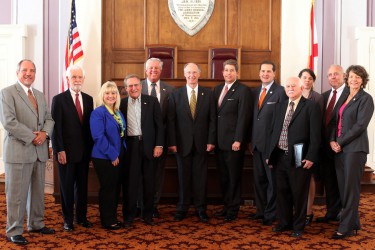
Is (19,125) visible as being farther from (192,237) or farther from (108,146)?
(192,237)

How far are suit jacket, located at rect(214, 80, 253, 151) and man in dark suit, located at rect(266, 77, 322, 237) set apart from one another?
47cm

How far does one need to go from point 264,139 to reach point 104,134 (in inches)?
61.8

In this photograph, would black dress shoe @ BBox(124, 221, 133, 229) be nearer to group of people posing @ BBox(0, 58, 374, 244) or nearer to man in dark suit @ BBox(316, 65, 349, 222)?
group of people posing @ BBox(0, 58, 374, 244)

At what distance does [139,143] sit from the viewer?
4.52 m

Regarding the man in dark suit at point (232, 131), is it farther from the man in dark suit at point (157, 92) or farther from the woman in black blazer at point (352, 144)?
the woman in black blazer at point (352, 144)

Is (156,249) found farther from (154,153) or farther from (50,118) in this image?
(50,118)

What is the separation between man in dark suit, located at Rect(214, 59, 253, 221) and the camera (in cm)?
475

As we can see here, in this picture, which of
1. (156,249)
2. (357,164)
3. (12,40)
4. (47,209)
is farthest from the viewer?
(12,40)

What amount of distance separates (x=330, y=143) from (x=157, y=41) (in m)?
3.70

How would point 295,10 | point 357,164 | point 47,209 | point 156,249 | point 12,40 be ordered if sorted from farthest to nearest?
1. point 12,40
2. point 295,10
3. point 47,209
4. point 357,164
5. point 156,249

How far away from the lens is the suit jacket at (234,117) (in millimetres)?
4742

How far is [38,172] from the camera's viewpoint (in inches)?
164

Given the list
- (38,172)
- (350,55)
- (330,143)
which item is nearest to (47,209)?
(38,172)

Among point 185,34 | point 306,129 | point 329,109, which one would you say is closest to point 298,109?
point 306,129
